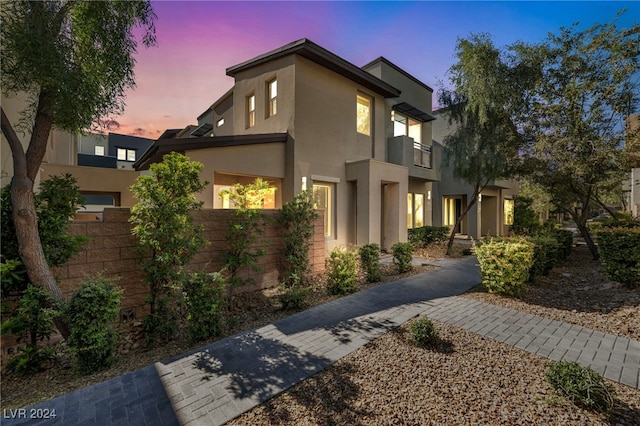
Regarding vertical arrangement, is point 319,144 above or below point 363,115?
below

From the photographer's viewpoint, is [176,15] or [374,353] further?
[176,15]

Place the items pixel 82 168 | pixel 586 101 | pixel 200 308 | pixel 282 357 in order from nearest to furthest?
pixel 282 357
pixel 200 308
pixel 586 101
pixel 82 168

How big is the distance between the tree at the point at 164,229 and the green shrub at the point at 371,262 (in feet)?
15.3

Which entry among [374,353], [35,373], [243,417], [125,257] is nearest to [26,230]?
[125,257]

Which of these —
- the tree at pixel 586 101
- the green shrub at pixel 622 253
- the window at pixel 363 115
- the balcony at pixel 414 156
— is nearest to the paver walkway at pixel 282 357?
the green shrub at pixel 622 253

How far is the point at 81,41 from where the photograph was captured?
12.6 feet

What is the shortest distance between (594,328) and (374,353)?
4.22 m

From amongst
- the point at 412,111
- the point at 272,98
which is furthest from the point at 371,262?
the point at 412,111

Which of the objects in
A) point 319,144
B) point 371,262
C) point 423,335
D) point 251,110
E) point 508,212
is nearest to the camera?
point 423,335

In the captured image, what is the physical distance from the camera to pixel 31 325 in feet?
11.5

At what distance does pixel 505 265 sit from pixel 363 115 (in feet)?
29.0

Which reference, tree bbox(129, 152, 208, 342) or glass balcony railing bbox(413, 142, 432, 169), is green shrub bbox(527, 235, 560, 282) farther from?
tree bbox(129, 152, 208, 342)

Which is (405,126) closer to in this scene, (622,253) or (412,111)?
(412,111)

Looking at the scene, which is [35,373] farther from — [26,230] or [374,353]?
[374,353]
